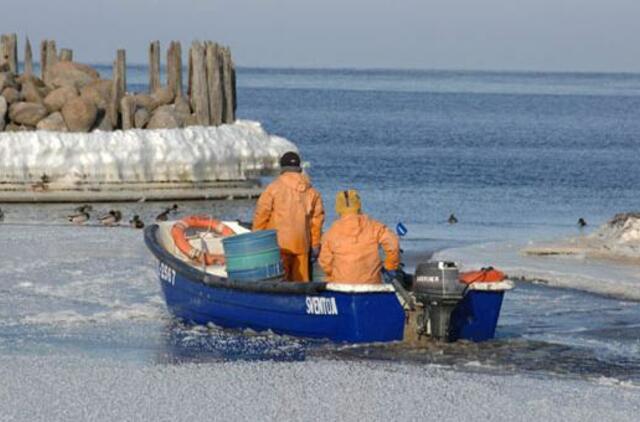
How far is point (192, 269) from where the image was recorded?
584 inches

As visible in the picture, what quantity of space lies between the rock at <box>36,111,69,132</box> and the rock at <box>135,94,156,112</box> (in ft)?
8.90

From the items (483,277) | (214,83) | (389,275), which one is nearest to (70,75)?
(214,83)

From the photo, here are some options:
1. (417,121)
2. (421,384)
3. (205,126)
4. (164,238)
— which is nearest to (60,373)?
(421,384)

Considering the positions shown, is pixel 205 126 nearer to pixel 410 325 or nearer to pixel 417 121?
pixel 410 325

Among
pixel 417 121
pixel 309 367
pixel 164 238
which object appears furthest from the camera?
pixel 417 121

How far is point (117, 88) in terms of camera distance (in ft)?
115

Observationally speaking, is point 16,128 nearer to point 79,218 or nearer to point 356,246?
point 79,218

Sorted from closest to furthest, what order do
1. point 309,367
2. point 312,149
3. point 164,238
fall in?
point 309,367
point 164,238
point 312,149

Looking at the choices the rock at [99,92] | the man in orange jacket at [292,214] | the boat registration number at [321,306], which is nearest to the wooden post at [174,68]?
the rock at [99,92]

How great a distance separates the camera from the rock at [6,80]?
→ 1383 inches

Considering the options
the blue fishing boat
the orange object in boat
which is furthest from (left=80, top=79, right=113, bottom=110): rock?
the orange object in boat

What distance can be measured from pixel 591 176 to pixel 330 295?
30509 mm

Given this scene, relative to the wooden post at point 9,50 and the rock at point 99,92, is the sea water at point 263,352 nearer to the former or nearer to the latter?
the rock at point 99,92

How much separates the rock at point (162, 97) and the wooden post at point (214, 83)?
3.05 feet
